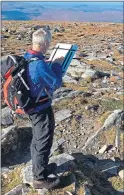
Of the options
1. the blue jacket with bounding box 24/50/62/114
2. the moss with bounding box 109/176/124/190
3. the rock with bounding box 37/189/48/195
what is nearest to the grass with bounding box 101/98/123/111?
the moss with bounding box 109/176/124/190

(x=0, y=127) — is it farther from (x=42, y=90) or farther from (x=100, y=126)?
(x=42, y=90)

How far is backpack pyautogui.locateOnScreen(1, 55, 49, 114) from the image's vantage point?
7.34 metres

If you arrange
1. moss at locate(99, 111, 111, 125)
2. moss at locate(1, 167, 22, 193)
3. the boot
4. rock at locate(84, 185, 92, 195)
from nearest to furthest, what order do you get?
the boot → rock at locate(84, 185, 92, 195) → moss at locate(1, 167, 22, 193) → moss at locate(99, 111, 111, 125)

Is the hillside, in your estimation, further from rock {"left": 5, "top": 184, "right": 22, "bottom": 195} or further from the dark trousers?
the dark trousers

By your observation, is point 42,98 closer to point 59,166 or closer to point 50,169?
point 50,169

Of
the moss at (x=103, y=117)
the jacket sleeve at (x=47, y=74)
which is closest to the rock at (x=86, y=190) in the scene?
the jacket sleeve at (x=47, y=74)

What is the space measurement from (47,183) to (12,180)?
145 centimetres

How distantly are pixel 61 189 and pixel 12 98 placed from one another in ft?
7.36

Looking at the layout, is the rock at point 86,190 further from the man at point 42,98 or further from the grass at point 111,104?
the grass at point 111,104

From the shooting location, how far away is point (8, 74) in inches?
292

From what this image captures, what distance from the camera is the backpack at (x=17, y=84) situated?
7.34 m

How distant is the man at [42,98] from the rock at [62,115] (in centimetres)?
420

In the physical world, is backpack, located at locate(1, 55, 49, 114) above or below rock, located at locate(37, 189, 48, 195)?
above

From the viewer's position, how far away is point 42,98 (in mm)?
7688
